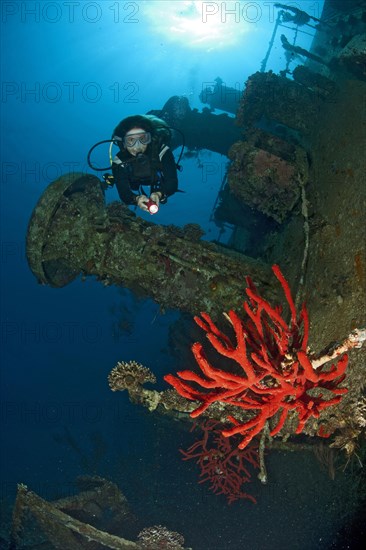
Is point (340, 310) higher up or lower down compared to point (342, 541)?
higher up

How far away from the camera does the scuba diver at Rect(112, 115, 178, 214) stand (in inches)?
236

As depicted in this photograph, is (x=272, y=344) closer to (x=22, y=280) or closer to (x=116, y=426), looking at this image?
(x=116, y=426)

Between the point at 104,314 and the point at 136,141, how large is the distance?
174 ft

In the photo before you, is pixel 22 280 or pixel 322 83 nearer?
pixel 322 83

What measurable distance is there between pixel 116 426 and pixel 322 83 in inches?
807

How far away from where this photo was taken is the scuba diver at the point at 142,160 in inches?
236

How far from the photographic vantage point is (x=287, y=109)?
6.84m

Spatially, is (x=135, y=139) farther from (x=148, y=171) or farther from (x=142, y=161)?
(x=148, y=171)

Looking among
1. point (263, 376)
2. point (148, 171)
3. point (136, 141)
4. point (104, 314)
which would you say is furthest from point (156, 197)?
point (104, 314)

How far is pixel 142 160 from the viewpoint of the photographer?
6012 millimetres

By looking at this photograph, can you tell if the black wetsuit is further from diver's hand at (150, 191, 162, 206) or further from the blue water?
the blue water

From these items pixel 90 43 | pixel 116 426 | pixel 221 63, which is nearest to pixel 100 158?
pixel 90 43

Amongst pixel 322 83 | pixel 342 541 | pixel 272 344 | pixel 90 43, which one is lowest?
pixel 342 541

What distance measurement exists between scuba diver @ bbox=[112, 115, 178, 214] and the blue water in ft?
13.4
